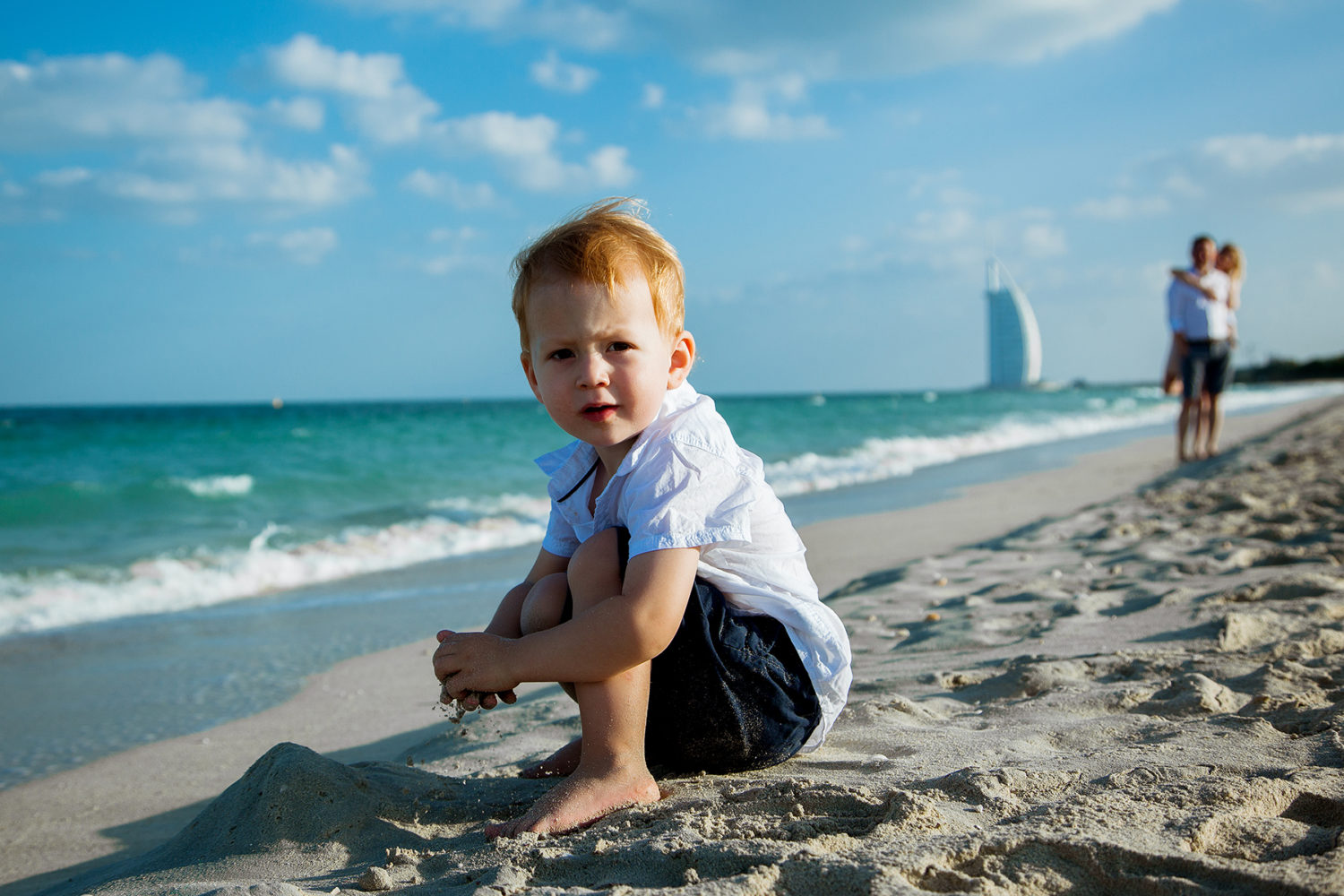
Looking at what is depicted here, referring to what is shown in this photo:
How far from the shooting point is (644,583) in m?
1.52

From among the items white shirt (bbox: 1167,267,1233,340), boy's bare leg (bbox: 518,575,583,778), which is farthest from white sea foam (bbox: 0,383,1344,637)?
boy's bare leg (bbox: 518,575,583,778)

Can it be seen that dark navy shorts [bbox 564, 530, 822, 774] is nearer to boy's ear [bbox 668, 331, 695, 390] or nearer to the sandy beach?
the sandy beach

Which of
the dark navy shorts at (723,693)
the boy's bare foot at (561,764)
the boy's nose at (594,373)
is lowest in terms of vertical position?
the boy's bare foot at (561,764)

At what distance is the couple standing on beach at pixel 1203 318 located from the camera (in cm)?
775

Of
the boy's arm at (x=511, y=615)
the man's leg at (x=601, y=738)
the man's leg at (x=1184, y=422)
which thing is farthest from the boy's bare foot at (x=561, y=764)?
the man's leg at (x=1184, y=422)

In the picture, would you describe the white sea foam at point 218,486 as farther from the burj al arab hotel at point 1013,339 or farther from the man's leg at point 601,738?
the burj al arab hotel at point 1013,339

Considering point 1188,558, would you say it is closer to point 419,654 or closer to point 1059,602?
point 1059,602

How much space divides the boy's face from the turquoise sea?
2.01 m

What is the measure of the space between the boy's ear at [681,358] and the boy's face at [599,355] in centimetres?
8

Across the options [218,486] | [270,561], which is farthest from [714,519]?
[218,486]

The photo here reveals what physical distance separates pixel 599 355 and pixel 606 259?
0.54 ft

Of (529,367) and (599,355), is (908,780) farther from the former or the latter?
(529,367)

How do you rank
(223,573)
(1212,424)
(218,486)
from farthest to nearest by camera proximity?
(218,486)
(1212,424)
(223,573)

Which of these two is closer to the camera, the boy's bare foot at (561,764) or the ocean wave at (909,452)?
the boy's bare foot at (561,764)
